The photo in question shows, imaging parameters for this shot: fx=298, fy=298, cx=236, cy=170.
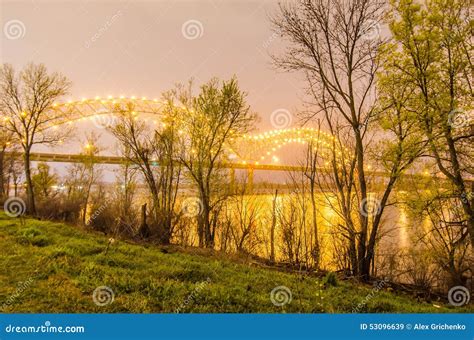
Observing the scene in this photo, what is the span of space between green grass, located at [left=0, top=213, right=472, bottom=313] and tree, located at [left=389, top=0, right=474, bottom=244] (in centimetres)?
460

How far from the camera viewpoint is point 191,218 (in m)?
13.4

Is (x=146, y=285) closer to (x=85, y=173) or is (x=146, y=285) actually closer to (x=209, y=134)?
(x=209, y=134)

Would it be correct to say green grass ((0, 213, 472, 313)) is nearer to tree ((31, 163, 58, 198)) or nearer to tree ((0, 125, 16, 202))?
tree ((0, 125, 16, 202))

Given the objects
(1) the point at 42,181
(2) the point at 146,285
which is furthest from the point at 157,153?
(1) the point at 42,181

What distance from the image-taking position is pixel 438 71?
8.79 metres

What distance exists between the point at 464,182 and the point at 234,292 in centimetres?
875

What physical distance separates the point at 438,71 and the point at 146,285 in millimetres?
9693

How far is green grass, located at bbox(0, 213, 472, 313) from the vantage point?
15.0ft

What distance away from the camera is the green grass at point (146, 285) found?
15.0ft

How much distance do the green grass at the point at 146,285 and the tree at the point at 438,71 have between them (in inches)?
181

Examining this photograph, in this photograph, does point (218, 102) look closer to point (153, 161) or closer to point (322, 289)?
point (153, 161)

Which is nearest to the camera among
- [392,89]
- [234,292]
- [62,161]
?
[234,292]

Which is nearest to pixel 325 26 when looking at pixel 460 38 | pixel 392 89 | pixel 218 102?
pixel 392 89

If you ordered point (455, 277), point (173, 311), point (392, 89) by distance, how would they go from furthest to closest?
point (455, 277) → point (392, 89) → point (173, 311)
